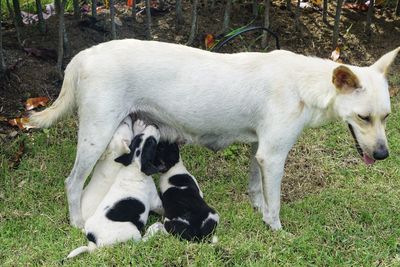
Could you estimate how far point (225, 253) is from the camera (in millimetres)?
3875

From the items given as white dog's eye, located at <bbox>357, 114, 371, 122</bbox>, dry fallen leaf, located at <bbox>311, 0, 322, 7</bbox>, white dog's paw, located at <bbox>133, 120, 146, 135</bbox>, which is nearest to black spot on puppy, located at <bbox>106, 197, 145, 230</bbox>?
white dog's paw, located at <bbox>133, 120, 146, 135</bbox>

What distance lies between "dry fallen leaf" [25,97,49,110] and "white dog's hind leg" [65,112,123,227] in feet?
5.39

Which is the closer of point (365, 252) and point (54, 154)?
point (365, 252)

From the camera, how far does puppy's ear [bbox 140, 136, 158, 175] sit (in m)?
4.16

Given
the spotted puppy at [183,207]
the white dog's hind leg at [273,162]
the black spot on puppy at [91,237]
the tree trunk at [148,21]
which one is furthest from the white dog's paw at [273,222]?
the tree trunk at [148,21]

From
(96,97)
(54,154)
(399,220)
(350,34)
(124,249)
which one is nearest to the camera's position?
(124,249)

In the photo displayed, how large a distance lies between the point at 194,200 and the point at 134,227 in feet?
1.55

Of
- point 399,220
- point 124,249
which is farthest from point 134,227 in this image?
point 399,220

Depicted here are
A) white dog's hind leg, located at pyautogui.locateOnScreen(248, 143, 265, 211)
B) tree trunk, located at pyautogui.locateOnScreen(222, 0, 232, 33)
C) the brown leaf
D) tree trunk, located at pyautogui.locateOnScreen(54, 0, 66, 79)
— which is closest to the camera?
white dog's hind leg, located at pyautogui.locateOnScreen(248, 143, 265, 211)

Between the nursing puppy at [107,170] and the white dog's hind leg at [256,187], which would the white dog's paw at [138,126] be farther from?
the white dog's hind leg at [256,187]

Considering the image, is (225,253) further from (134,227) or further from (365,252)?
(365,252)

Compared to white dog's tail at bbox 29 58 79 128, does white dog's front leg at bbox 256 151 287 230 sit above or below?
below

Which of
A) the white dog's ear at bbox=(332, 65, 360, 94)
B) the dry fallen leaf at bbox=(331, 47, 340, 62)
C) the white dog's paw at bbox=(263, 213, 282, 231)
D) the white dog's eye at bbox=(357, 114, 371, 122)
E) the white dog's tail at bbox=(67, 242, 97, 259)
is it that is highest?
the white dog's ear at bbox=(332, 65, 360, 94)

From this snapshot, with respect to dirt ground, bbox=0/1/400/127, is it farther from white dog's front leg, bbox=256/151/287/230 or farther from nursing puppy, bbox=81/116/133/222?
white dog's front leg, bbox=256/151/287/230
